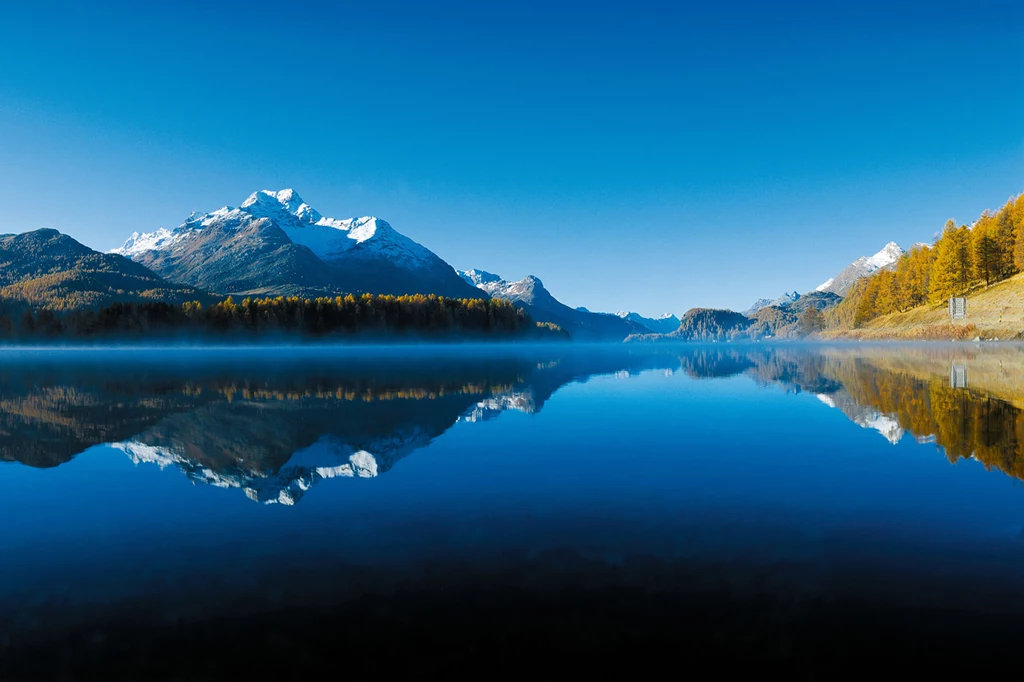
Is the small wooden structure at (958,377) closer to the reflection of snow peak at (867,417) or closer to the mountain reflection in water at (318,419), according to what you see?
the mountain reflection in water at (318,419)

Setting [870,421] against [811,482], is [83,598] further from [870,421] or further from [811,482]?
[870,421]

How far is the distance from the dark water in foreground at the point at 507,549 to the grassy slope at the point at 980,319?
4288 inches

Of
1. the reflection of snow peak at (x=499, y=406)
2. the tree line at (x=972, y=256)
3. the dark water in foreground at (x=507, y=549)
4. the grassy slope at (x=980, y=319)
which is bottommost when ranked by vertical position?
the dark water in foreground at (x=507, y=549)

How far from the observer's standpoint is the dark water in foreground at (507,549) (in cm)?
722

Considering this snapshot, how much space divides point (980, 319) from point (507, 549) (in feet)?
463

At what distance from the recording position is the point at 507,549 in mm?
10461

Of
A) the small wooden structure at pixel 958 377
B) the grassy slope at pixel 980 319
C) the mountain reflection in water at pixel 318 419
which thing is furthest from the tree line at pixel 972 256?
the mountain reflection in water at pixel 318 419

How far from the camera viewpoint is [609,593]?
8.60 m

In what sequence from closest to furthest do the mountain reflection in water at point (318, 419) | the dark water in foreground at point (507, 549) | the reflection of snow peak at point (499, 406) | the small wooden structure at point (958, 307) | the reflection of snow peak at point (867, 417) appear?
the dark water in foreground at point (507, 549) → the mountain reflection in water at point (318, 419) → the reflection of snow peak at point (867, 417) → the reflection of snow peak at point (499, 406) → the small wooden structure at point (958, 307)

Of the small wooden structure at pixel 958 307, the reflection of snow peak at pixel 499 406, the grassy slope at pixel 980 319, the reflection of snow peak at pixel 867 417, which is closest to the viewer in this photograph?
the reflection of snow peak at pixel 867 417

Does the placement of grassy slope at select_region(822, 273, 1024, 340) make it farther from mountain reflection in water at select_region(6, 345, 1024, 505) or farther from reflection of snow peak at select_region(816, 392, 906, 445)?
reflection of snow peak at select_region(816, 392, 906, 445)

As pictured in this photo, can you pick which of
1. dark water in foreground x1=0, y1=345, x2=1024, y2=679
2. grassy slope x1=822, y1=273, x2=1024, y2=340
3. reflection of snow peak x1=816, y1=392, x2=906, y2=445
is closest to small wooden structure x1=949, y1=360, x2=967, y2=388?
reflection of snow peak x1=816, y1=392, x2=906, y2=445

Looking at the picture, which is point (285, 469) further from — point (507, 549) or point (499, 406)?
point (499, 406)

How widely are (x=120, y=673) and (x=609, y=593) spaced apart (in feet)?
22.1
